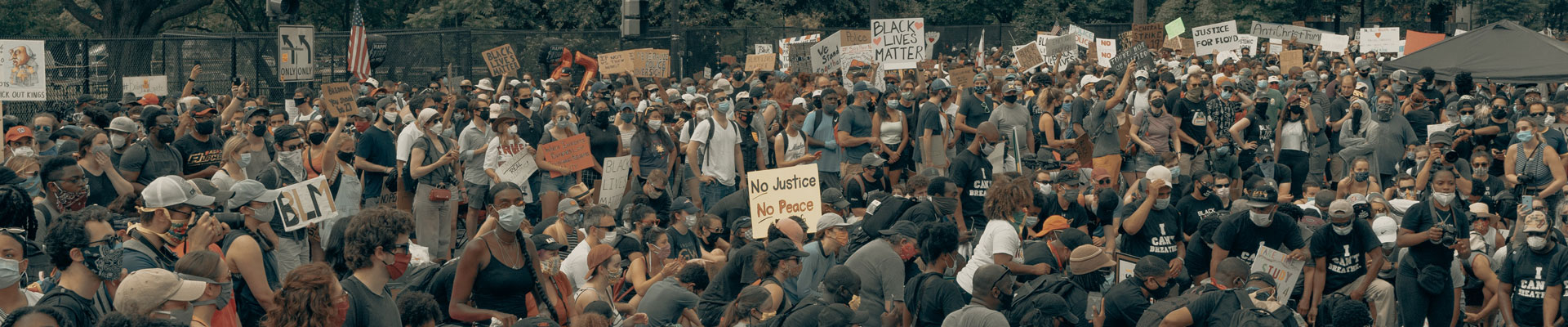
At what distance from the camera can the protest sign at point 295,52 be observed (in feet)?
51.9

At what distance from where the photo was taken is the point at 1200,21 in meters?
50.2

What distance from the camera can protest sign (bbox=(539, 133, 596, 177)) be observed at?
12.6m

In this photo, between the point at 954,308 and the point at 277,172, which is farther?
the point at 277,172

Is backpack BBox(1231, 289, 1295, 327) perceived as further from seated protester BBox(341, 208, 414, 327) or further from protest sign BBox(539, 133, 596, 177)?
protest sign BBox(539, 133, 596, 177)

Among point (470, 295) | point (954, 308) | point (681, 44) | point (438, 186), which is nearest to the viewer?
point (470, 295)

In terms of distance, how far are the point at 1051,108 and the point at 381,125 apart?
6638 millimetres

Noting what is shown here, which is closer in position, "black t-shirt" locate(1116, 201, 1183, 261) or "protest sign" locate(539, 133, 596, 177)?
"black t-shirt" locate(1116, 201, 1183, 261)

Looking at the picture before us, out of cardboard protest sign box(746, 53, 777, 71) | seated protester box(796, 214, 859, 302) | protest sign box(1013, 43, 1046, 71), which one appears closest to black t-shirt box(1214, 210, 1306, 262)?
seated protester box(796, 214, 859, 302)

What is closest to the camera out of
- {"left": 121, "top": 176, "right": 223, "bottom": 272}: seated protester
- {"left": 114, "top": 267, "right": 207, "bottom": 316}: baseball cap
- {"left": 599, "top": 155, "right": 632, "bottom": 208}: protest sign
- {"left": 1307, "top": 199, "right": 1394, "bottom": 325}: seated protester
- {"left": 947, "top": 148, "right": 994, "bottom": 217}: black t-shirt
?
{"left": 114, "top": 267, "right": 207, "bottom": 316}: baseball cap

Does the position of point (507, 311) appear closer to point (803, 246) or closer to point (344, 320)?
point (344, 320)

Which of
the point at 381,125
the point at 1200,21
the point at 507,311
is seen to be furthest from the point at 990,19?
the point at 507,311

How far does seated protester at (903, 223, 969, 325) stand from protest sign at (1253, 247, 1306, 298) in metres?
2.00

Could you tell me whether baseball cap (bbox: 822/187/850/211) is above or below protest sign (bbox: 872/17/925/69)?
below

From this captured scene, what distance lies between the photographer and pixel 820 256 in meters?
9.21
